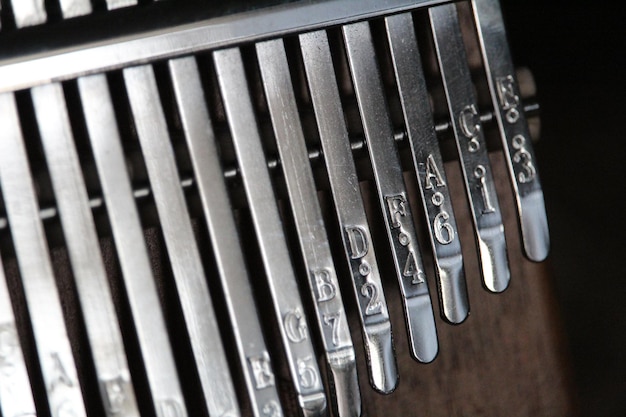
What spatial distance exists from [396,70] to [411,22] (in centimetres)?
3

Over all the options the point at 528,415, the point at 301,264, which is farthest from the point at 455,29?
the point at 528,415

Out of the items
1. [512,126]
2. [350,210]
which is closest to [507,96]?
[512,126]

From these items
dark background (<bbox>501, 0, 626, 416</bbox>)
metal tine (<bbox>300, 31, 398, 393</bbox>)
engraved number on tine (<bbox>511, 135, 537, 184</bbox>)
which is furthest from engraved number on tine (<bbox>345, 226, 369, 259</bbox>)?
dark background (<bbox>501, 0, 626, 416</bbox>)

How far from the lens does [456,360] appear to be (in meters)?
0.56

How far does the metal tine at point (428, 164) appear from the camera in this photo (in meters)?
0.46

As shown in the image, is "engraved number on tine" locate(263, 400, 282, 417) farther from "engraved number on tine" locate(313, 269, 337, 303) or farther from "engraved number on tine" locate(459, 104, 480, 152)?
"engraved number on tine" locate(459, 104, 480, 152)

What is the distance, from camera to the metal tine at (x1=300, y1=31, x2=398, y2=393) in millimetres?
447

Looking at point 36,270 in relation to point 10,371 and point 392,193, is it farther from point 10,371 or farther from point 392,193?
point 392,193

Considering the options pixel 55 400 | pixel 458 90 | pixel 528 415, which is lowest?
pixel 528 415

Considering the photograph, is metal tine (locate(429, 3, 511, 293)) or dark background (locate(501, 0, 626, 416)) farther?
dark background (locate(501, 0, 626, 416))

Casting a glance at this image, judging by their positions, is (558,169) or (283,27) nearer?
(283,27)

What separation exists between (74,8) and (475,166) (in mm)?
254

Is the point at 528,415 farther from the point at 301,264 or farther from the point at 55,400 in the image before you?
the point at 55,400

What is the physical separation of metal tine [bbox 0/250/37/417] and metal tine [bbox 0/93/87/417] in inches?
0.5
